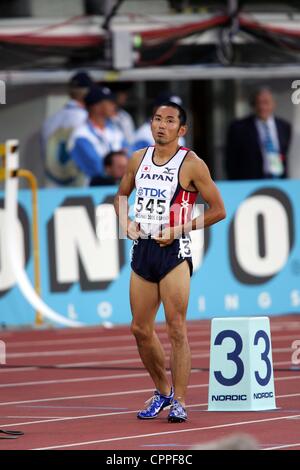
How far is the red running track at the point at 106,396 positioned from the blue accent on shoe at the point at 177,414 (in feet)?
0.21

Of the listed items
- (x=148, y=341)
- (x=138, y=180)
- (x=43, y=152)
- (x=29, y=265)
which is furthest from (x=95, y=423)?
(x=43, y=152)

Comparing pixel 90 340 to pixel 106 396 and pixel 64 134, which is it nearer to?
pixel 64 134

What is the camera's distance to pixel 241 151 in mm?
21328

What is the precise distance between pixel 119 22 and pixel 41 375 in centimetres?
888

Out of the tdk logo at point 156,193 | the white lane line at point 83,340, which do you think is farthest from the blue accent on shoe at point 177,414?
the white lane line at point 83,340

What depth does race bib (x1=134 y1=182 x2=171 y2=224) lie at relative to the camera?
11.1 meters

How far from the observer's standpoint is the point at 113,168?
64.4 ft

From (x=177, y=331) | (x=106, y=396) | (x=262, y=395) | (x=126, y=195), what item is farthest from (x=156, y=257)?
(x=106, y=396)

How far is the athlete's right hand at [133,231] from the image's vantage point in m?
11.1

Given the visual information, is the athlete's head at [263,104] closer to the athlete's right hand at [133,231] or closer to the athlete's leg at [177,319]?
the athlete's right hand at [133,231]

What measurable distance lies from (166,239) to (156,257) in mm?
146

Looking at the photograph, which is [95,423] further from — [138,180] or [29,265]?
[29,265]

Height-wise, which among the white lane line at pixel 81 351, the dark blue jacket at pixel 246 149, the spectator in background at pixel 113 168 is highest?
the dark blue jacket at pixel 246 149

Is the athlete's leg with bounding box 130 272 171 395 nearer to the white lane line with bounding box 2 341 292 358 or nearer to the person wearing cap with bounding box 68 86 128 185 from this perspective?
the white lane line with bounding box 2 341 292 358
